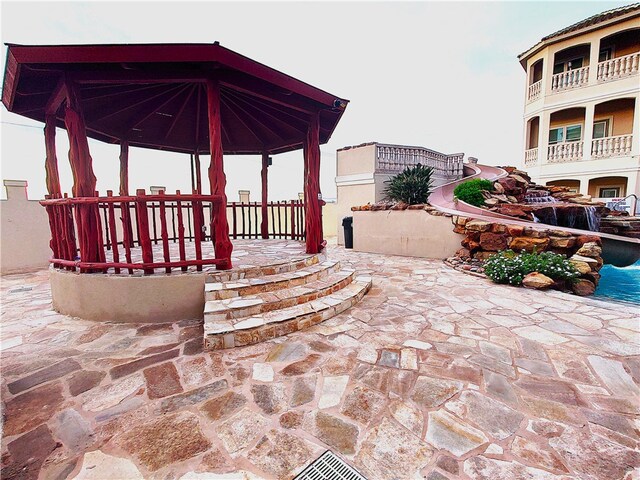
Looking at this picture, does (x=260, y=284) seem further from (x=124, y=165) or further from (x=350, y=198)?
(x=350, y=198)

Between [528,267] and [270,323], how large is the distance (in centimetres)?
435

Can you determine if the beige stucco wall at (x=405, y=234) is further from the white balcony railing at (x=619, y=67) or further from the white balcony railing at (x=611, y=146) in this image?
the white balcony railing at (x=619, y=67)

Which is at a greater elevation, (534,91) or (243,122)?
(534,91)

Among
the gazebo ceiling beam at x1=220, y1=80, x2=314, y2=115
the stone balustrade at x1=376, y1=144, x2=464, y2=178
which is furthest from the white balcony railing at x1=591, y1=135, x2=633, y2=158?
the gazebo ceiling beam at x1=220, y1=80, x2=314, y2=115

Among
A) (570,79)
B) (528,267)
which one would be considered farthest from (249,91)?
(570,79)

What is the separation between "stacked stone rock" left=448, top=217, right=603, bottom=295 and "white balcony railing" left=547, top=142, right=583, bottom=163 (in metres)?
9.77

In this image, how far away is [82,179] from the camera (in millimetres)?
3043

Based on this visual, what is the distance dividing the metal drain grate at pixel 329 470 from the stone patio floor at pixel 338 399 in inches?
1.7

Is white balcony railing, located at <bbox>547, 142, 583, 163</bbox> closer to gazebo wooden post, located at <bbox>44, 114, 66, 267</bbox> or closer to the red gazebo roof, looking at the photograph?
the red gazebo roof

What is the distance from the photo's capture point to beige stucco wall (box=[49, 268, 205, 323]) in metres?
2.93

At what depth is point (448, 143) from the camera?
21.2m

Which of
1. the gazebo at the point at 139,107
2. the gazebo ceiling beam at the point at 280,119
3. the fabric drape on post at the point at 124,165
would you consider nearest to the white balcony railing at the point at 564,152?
the gazebo at the point at 139,107

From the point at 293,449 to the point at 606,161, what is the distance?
16.0 metres

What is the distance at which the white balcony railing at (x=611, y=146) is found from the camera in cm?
1052
